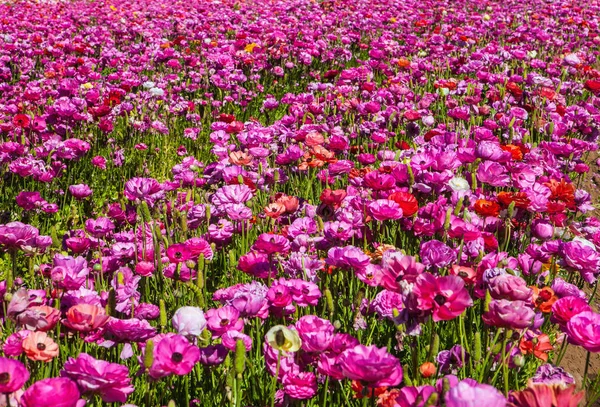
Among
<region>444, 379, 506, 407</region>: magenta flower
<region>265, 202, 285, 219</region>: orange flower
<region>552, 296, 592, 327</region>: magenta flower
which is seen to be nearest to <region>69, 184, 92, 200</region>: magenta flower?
<region>265, 202, 285, 219</region>: orange flower

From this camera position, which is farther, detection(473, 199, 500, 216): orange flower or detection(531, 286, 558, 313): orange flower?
detection(473, 199, 500, 216): orange flower

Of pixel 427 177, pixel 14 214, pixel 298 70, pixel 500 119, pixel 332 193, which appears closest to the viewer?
pixel 332 193

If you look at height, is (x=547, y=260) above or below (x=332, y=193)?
below

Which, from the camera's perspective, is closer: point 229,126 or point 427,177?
point 427,177

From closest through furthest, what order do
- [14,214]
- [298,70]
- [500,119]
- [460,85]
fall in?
1. [14,214]
2. [500,119]
3. [460,85]
4. [298,70]

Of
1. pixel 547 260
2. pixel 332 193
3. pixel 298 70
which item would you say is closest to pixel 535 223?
pixel 547 260

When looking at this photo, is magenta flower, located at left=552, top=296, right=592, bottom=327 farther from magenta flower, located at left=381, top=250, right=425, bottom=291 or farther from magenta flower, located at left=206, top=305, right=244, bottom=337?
magenta flower, located at left=206, top=305, right=244, bottom=337

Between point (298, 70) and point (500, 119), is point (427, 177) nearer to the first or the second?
point (500, 119)

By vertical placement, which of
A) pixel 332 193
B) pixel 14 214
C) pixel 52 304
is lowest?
pixel 14 214

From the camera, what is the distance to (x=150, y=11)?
35.8 ft

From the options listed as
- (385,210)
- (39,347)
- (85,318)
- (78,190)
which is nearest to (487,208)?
(385,210)

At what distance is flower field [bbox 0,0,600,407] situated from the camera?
1.63 metres

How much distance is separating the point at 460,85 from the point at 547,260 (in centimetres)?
339

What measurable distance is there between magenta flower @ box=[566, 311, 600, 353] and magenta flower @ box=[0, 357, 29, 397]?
1.46 m
